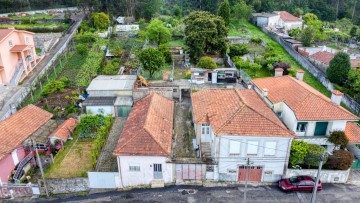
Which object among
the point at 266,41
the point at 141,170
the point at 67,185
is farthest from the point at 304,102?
the point at 266,41

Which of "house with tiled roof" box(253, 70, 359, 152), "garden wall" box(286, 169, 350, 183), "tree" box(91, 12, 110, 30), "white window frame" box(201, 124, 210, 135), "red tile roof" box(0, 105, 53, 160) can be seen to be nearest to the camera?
"garden wall" box(286, 169, 350, 183)

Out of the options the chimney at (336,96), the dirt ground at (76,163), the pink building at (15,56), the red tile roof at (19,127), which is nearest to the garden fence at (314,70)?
the chimney at (336,96)

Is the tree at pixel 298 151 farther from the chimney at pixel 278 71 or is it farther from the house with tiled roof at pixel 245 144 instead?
the chimney at pixel 278 71

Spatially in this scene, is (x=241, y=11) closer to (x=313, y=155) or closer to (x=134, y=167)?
(x=313, y=155)

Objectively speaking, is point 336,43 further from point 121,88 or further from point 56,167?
point 56,167

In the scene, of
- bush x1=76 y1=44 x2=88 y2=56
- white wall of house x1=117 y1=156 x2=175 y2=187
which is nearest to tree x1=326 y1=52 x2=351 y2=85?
white wall of house x1=117 y1=156 x2=175 y2=187

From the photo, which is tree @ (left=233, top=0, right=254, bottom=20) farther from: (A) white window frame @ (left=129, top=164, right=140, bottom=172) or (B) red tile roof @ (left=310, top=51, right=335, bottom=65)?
(A) white window frame @ (left=129, top=164, right=140, bottom=172)
